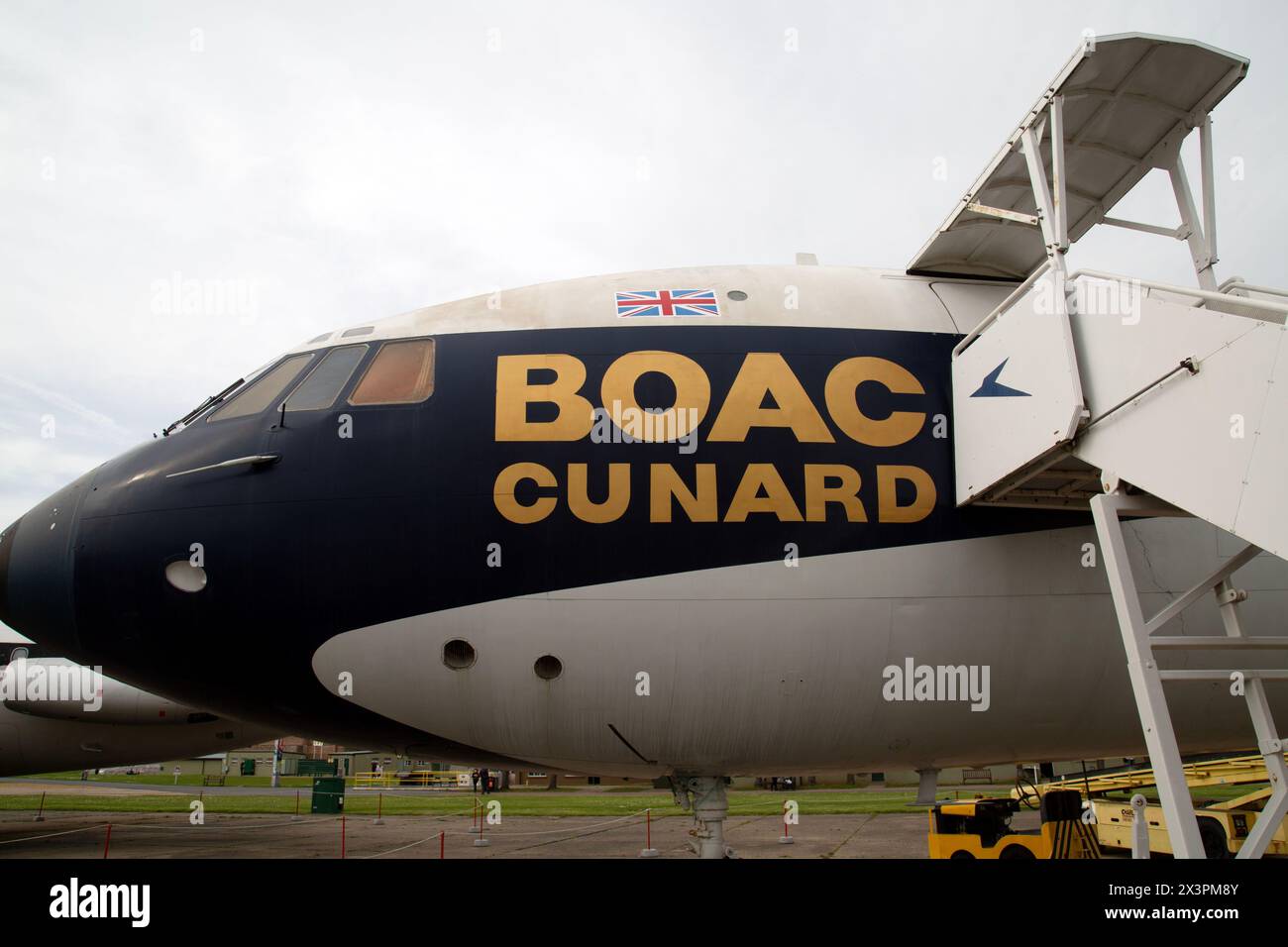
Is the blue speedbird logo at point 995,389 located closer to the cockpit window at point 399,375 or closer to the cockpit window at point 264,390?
the cockpit window at point 399,375

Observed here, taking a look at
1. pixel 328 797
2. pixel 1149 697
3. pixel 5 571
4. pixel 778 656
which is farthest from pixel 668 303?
pixel 328 797

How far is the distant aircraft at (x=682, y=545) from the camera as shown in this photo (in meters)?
6.98

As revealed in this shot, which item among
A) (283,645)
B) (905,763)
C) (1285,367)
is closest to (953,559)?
(905,763)

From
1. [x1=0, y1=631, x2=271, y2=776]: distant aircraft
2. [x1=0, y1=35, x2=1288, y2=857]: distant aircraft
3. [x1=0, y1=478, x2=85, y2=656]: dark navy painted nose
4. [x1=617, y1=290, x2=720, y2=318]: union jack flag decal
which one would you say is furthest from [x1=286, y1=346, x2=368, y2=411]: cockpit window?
[x1=0, y1=631, x2=271, y2=776]: distant aircraft

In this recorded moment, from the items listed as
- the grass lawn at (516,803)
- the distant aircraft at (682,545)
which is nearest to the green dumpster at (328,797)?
the grass lawn at (516,803)

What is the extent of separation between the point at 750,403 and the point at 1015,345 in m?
2.17

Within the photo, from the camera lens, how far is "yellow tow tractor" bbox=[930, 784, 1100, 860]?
446 inches

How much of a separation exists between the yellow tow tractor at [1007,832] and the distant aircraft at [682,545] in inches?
161

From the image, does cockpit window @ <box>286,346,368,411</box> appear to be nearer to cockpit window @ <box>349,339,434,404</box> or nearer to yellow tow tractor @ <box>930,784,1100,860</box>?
cockpit window @ <box>349,339,434,404</box>

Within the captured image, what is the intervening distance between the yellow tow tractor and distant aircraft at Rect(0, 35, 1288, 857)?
13.4ft

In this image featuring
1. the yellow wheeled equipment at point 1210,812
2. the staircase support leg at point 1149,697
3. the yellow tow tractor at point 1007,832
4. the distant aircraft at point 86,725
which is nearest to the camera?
the staircase support leg at point 1149,697

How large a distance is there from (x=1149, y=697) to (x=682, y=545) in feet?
11.2

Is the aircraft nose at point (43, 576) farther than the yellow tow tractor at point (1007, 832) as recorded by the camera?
No

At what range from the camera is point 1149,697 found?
5746mm
